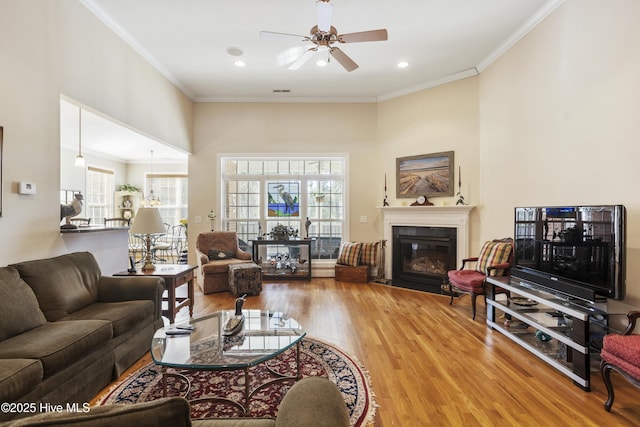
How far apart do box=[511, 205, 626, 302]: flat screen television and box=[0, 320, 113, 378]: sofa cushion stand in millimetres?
3526

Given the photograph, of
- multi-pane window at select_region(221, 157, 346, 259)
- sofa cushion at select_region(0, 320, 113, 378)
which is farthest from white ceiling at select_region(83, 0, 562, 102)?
sofa cushion at select_region(0, 320, 113, 378)

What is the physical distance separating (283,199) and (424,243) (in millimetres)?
2774

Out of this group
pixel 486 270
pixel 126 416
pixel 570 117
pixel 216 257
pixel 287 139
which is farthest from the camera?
pixel 287 139

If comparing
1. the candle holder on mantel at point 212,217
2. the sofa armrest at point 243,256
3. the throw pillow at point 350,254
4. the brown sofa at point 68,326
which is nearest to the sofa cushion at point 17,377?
the brown sofa at point 68,326

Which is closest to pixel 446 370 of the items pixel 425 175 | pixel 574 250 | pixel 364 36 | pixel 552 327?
pixel 552 327

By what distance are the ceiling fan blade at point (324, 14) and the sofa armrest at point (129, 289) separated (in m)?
2.77

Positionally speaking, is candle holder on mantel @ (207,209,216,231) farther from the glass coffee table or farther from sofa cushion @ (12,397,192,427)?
sofa cushion @ (12,397,192,427)

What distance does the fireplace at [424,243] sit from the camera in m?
4.93

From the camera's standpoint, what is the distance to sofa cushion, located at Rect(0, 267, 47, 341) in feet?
6.48

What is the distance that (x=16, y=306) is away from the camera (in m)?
2.06

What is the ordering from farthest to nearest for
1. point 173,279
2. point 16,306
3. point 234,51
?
1. point 234,51
2. point 173,279
3. point 16,306

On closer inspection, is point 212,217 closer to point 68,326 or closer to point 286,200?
point 286,200

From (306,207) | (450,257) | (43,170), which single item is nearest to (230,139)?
(306,207)

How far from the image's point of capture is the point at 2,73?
7.64 ft
